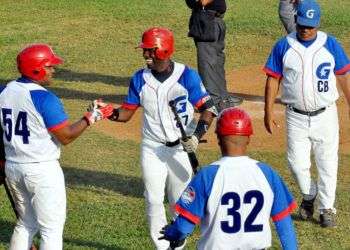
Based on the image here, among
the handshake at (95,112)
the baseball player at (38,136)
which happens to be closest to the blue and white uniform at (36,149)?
the baseball player at (38,136)

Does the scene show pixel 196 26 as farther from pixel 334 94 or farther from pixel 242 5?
pixel 242 5

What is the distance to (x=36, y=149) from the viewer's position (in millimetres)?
7023

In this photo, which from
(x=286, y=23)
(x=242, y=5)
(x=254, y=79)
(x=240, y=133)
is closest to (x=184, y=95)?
(x=240, y=133)

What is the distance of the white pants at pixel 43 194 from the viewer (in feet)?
23.2

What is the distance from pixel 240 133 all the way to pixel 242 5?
14571 mm

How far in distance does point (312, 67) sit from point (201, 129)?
1404 millimetres

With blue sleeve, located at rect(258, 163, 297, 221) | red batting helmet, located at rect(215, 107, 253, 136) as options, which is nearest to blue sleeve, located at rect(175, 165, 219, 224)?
red batting helmet, located at rect(215, 107, 253, 136)

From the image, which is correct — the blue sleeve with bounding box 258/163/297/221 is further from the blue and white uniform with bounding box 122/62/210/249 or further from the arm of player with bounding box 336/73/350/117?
the arm of player with bounding box 336/73/350/117

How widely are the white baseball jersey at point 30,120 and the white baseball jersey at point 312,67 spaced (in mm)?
2520

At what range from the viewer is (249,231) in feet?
18.8

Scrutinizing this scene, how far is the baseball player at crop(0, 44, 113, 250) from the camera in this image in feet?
22.7

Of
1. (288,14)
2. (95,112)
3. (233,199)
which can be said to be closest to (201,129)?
(95,112)

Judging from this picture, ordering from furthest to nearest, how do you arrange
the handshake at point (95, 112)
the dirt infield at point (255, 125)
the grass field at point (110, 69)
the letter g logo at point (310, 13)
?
the dirt infield at point (255, 125), the grass field at point (110, 69), the letter g logo at point (310, 13), the handshake at point (95, 112)

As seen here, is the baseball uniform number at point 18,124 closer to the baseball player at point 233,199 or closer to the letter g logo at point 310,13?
the baseball player at point 233,199
